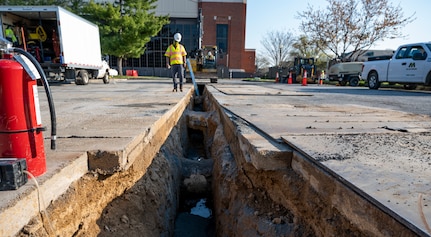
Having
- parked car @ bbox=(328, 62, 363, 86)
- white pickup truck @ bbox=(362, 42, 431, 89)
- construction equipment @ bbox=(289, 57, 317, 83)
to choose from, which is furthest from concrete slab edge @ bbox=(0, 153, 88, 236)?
construction equipment @ bbox=(289, 57, 317, 83)

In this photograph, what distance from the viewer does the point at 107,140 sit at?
252 cm

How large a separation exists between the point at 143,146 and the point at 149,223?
774mm

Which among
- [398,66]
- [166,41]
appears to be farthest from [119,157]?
[166,41]

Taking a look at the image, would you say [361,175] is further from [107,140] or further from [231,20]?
[231,20]

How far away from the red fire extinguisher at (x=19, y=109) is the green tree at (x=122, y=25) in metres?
24.9

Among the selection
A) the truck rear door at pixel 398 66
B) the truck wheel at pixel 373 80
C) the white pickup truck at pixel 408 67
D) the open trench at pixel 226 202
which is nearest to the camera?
the open trench at pixel 226 202

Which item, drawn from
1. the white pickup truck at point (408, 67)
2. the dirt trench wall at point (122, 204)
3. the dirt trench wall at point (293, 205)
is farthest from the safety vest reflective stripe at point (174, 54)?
the white pickup truck at point (408, 67)

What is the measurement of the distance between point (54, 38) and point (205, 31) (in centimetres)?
2466

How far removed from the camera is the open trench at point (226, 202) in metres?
1.54

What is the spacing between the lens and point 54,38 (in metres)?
13.5

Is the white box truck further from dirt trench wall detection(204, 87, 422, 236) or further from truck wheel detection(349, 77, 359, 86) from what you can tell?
truck wheel detection(349, 77, 359, 86)

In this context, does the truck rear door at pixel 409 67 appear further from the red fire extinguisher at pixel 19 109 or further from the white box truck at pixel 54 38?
the white box truck at pixel 54 38

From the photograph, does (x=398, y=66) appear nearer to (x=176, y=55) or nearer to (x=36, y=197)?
(x=176, y=55)

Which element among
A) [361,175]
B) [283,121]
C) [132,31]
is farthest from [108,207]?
[132,31]
